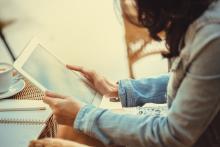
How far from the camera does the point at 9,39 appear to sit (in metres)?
1.62

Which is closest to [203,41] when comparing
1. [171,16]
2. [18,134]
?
[171,16]

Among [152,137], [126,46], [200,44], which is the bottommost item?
[126,46]

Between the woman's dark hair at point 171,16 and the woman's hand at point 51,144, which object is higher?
the woman's dark hair at point 171,16

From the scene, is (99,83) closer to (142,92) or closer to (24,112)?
(142,92)

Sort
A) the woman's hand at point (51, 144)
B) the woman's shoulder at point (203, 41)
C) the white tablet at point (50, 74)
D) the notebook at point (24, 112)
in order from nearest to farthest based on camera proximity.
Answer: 1. the woman's shoulder at point (203, 41)
2. the woman's hand at point (51, 144)
3. the notebook at point (24, 112)
4. the white tablet at point (50, 74)

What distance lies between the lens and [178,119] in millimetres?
733

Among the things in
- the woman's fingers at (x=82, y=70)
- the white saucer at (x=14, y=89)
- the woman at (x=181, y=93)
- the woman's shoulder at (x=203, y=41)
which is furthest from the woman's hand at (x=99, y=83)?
the woman's shoulder at (x=203, y=41)

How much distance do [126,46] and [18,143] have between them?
0.83 metres

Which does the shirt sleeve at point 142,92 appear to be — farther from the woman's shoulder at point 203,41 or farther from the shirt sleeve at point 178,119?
the woman's shoulder at point 203,41

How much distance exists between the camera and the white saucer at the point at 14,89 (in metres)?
1.17

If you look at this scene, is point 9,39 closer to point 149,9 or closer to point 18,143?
point 18,143

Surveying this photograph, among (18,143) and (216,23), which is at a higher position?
(216,23)

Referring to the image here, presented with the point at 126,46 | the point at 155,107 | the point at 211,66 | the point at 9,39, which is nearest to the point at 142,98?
the point at 155,107

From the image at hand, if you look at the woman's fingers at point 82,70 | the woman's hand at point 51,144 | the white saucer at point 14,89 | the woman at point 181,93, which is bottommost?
the white saucer at point 14,89
